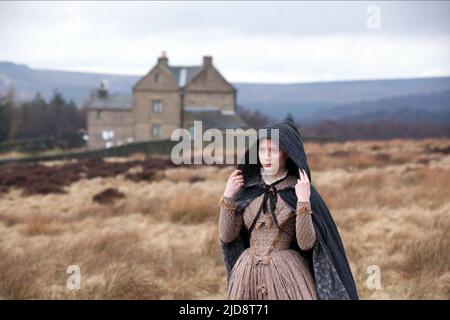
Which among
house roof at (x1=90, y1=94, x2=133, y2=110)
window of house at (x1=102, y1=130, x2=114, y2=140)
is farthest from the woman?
house roof at (x1=90, y1=94, x2=133, y2=110)

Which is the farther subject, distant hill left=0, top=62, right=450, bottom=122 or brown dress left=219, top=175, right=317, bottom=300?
distant hill left=0, top=62, right=450, bottom=122

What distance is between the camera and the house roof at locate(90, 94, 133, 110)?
2037 inches

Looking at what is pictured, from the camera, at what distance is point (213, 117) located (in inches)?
1789

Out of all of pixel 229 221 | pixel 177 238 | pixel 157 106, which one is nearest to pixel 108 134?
pixel 157 106

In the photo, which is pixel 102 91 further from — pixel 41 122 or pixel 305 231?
pixel 305 231

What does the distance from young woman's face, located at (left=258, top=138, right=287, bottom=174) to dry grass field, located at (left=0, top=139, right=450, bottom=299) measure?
142 inches

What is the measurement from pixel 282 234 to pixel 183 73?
48.2m

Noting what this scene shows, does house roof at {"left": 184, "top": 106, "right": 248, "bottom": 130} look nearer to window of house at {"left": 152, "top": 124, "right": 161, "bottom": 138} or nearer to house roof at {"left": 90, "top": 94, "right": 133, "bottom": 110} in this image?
window of house at {"left": 152, "top": 124, "right": 161, "bottom": 138}

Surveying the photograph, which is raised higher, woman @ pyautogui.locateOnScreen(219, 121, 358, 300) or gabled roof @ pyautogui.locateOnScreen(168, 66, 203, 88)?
gabled roof @ pyautogui.locateOnScreen(168, 66, 203, 88)

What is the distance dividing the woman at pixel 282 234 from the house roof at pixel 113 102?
48078 mm
